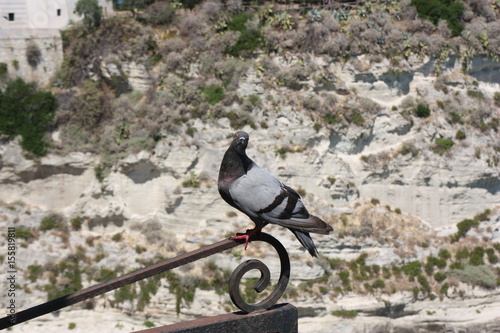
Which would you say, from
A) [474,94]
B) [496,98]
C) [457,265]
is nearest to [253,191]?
[457,265]

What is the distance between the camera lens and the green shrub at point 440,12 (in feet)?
67.1

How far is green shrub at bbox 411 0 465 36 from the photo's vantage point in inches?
805

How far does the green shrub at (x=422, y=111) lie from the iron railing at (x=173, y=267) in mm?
16607

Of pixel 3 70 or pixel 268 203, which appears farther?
pixel 3 70

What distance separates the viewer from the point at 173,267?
2.89 m

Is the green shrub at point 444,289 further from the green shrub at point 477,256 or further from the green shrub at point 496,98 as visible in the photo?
the green shrub at point 496,98

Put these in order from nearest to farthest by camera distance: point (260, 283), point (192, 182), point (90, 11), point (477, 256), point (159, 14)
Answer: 1. point (260, 283)
2. point (192, 182)
3. point (477, 256)
4. point (90, 11)
5. point (159, 14)

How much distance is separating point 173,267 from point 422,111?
1739cm

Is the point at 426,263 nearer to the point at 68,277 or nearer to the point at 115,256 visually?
the point at 115,256

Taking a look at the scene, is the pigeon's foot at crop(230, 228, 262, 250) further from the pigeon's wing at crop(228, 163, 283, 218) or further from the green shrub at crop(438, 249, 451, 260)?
the green shrub at crop(438, 249, 451, 260)

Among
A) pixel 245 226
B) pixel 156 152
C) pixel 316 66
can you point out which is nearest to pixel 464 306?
pixel 245 226

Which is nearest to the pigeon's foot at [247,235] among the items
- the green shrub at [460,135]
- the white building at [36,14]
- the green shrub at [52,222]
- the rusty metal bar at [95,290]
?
the rusty metal bar at [95,290]

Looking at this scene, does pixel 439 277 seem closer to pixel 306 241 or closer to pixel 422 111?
pixel 422 111

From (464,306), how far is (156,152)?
1105 centimetres
